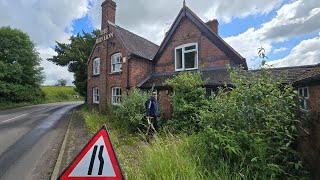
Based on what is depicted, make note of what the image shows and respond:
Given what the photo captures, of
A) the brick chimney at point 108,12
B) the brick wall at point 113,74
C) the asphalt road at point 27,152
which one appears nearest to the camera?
the asphalt road at point 27,152

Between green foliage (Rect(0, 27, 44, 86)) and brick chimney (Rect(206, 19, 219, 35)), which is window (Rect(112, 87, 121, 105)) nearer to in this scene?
brick chimney (Rect(206, 19, 219, 35))

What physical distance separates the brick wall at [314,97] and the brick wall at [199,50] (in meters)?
6.99

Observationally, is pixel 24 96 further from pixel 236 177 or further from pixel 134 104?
pixel 236 177

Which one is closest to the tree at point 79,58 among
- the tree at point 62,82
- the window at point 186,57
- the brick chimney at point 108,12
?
the brick chimney at point 108,12

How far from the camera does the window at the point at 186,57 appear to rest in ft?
45.4

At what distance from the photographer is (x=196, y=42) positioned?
13.7 meters

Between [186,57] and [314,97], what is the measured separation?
963cm

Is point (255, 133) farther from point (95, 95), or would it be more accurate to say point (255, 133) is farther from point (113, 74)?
point (95, 95)

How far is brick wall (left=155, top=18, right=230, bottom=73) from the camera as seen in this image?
1281 centimetres

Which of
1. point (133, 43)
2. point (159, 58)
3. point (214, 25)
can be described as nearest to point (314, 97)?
point (159, 58)

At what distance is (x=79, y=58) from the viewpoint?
992 inches

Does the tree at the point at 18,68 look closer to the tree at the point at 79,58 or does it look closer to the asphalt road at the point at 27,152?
A: the tree at the point at 79,58

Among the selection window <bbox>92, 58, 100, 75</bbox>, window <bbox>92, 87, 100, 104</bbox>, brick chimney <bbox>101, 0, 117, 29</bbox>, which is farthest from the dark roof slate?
window <bbox>92, 87, 100, 104</bbox>

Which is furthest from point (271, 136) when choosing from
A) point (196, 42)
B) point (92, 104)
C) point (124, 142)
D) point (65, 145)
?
point (92, 104)
